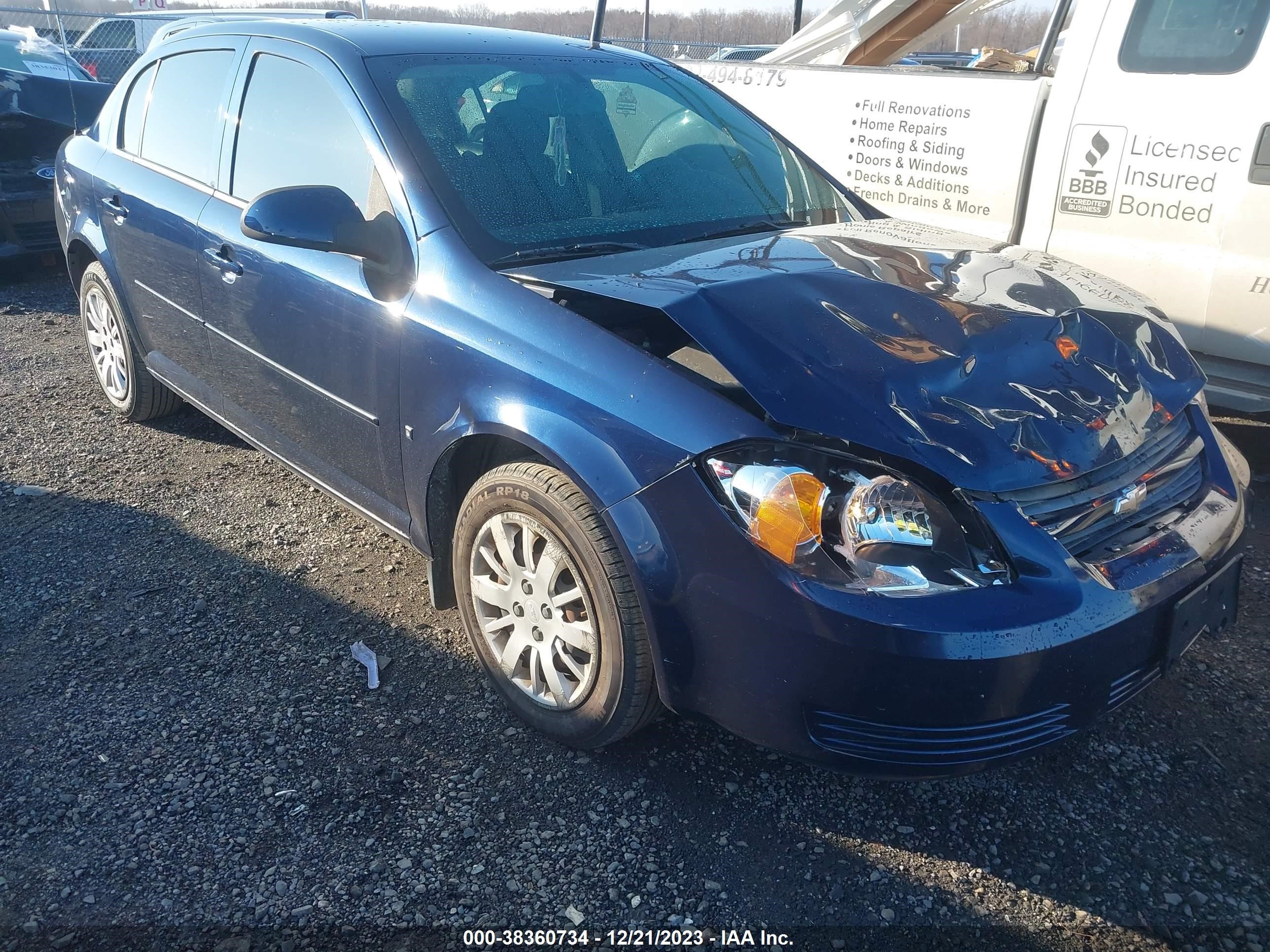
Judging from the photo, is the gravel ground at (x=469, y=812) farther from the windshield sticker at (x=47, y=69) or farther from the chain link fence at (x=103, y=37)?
the chain link fence at (x=103, y=37)

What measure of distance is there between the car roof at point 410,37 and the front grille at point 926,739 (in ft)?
7.89

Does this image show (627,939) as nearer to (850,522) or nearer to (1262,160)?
(850,522)

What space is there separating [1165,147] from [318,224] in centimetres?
337

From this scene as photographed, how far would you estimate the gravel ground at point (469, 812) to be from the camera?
2.17m

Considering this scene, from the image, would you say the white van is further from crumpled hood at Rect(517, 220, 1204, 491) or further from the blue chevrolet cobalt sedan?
crumpled hood at Rect(517, 220, 1204, 491)

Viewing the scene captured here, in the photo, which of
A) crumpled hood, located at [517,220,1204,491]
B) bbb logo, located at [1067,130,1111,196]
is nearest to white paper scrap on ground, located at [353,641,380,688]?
crumpled hood, located at [517,220,1204,491]

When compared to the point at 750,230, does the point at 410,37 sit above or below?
above

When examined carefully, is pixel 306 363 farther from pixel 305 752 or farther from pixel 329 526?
pixel 305 752

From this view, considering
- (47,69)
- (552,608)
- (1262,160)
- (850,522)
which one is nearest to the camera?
(850,522)

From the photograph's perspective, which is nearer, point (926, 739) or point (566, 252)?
point (926, 739)

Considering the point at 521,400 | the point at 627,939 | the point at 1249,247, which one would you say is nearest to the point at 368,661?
the point at 521,400

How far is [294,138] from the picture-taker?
324 cm

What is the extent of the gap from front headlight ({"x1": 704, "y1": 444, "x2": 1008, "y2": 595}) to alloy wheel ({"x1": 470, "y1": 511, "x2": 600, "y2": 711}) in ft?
1.76

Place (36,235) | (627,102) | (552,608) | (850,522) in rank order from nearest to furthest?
(850,522), (552,608), (627,102), (36,235)
